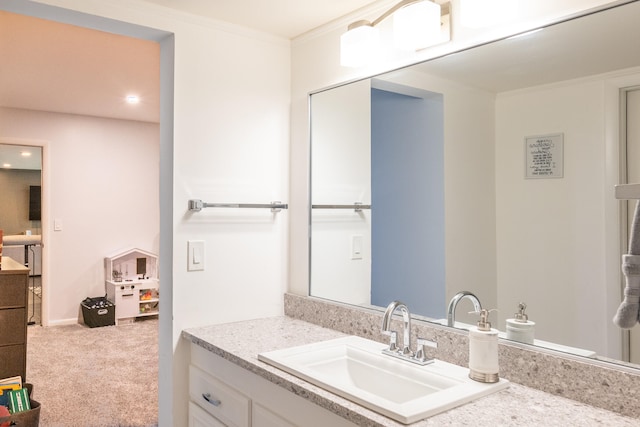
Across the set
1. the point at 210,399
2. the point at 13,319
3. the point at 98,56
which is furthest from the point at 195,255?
the point at 98,56

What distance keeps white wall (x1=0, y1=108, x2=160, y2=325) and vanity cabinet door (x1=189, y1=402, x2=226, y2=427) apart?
4.10 metres

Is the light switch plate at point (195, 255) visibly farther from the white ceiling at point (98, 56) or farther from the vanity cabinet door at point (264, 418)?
the white ceiling at point (98, 56)

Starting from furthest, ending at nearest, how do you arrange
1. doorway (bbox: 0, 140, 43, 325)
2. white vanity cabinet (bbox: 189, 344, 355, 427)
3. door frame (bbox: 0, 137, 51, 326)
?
doorway (bbox: 0, 140, 43, 325) < door frame (bbox: 0, 137, 51, 326) < white vanity cabinet (bbox: 189, 344, 355, 427)

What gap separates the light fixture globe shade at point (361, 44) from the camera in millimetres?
1826

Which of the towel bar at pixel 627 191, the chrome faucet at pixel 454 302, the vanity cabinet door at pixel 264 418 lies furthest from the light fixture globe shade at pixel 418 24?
the vanity cabinet door at pixel 264 418

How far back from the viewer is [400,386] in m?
1.55

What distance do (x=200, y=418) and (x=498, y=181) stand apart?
1385 millimetres

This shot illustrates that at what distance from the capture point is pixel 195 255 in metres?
2.05

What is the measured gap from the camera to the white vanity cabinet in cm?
141

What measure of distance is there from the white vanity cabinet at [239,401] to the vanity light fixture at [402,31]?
117 cm

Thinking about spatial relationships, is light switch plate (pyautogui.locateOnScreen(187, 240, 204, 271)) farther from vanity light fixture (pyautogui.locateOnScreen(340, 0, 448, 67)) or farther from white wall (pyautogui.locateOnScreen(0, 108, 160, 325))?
white wall (pyautogui.locateOnScreen(0, 108, 160, 325))

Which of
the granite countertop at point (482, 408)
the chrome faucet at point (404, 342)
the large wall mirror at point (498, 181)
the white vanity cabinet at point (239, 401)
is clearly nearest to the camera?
the granite countertop at point (482, 408)

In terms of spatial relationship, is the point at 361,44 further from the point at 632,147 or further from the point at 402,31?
the point at 632,147

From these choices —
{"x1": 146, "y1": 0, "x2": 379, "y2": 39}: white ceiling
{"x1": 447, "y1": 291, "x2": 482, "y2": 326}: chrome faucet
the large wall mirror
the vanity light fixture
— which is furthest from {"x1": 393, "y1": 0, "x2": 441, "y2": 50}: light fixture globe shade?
{"x1": 447, "y1": 291, "x2": 482, "y2": 326}: chrome faucet
